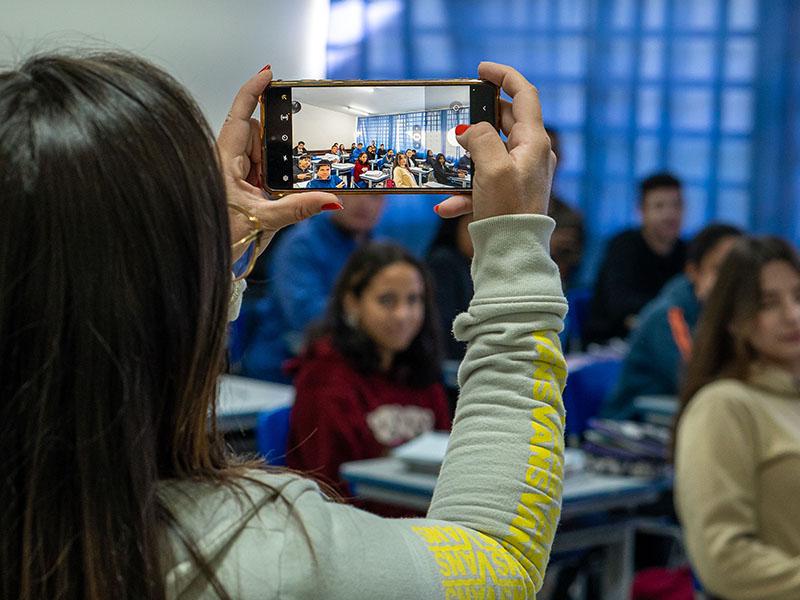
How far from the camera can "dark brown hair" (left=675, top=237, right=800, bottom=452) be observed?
2697mm

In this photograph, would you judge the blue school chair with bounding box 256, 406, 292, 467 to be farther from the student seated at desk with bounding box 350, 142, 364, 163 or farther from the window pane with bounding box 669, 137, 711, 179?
the window pane with bounding box 669, 137, 711, 179

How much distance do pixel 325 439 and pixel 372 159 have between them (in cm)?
220

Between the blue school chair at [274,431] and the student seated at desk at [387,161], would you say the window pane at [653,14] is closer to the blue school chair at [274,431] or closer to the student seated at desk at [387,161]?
the blue school chair at [274,431]

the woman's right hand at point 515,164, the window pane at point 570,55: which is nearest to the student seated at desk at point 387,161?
the woman's right hand at point 515,164

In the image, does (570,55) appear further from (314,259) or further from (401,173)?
(401,173)

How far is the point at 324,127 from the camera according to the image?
0.99 meters

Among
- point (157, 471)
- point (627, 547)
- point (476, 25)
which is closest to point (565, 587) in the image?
point (627, 547)

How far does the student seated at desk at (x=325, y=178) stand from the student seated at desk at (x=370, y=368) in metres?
2.09

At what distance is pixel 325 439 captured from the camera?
3.12m

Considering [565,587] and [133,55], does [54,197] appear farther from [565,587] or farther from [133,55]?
[565,587]

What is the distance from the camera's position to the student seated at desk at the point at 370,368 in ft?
10.3

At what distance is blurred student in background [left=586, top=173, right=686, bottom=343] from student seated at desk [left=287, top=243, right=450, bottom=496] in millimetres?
2169

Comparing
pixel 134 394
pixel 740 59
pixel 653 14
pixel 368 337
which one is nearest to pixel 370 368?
pixel 368 337

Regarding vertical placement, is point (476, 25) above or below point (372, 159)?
above
